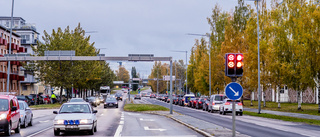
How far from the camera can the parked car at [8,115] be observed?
15.2m

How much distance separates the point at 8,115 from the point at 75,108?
9.16 ft

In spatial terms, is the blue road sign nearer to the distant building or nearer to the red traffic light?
the red traffic light

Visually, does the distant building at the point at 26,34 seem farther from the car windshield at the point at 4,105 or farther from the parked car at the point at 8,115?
the car windshield at the point at 4,105

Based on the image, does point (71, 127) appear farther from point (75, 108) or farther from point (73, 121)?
point (75, 108)

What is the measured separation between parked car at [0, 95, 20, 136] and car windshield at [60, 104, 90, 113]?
1995 millimetres

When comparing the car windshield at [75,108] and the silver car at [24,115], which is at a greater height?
the car windshield at [75,108]

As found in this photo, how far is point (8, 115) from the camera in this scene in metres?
15.6

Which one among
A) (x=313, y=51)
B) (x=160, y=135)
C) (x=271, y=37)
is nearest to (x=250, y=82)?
(x=271, y=37)

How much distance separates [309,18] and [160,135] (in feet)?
77.1

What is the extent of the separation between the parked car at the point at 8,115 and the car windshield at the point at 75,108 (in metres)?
1.99

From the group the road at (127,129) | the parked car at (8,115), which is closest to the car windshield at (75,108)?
the road at (127,129)

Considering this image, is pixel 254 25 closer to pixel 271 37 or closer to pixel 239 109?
pixel 271 37

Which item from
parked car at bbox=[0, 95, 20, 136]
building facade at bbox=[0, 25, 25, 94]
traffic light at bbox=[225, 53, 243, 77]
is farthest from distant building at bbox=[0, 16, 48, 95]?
traffic light at bbox=[225, 53, 243, 77]

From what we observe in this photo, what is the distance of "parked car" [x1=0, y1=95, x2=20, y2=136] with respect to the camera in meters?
15.2
